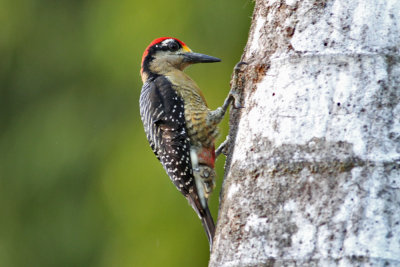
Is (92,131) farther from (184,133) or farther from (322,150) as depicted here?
(322,150)

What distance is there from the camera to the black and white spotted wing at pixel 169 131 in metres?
4.78

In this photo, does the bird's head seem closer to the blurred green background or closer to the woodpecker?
the woodpecker

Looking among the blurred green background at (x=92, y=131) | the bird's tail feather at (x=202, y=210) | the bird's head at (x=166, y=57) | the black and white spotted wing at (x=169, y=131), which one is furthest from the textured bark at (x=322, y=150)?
the blurred green background at (x=92, y=131)

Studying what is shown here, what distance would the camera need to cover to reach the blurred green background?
6.38m

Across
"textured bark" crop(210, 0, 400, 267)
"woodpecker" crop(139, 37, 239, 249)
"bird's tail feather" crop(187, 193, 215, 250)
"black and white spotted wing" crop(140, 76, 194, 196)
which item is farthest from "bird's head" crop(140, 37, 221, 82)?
"textured bark" crop(210, 0, 400, 267)

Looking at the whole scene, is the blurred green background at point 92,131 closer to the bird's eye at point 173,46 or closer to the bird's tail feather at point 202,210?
the bird's eye at point 173,46

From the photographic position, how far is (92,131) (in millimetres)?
7609

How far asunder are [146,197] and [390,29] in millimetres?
3740

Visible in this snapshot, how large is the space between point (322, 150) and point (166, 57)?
288 centimetres

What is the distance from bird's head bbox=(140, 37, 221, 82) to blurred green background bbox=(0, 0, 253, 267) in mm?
717

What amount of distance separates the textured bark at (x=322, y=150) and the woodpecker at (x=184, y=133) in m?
1.30

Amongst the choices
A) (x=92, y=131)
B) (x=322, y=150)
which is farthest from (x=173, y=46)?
(x=322, y=150)

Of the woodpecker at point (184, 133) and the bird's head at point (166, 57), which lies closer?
the woodpecker at point (184, 133)

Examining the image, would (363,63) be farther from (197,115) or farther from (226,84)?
(226,84)
